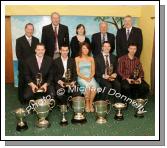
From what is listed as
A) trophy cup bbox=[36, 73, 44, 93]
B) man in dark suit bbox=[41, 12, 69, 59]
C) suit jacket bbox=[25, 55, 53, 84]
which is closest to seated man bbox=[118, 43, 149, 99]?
man in dark suit bbox=[41, 12, 69, 59]

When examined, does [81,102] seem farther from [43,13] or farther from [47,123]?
Result: [43,13]

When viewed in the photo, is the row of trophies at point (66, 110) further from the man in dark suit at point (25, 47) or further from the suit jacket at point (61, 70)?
the man in dark suit at point (25, 47)

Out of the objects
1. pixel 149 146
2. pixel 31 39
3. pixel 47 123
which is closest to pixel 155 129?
pixel 149 146

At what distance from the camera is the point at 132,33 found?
4.58 m

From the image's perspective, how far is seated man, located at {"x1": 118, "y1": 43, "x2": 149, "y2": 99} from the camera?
4461 millimetres

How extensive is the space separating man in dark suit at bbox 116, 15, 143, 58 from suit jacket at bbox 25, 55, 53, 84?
101 cm

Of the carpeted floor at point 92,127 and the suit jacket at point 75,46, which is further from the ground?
the suit jacket at point 75,46

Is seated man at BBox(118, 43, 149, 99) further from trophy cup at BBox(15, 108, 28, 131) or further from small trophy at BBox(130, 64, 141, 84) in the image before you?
trophy cup at BBox(15, 108, 28, 131)

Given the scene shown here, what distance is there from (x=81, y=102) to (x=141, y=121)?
0.76 metres

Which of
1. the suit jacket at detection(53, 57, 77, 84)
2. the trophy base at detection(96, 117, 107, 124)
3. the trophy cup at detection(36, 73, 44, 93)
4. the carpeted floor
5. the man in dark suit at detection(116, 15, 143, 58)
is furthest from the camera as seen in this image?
the man in dark suit at detection(116, 15, 143, 58)

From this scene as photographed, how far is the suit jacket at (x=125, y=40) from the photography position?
459 cm

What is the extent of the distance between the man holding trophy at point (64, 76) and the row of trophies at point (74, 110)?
0.50 ft

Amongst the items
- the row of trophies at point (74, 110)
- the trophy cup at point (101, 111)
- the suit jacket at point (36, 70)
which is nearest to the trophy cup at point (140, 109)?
the row of trophies at point (74, 110)

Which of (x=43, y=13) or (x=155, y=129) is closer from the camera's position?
(x=155, y=129)
